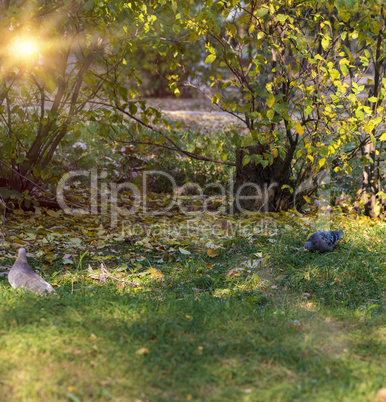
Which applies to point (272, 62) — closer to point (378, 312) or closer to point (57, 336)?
point (378, 312)

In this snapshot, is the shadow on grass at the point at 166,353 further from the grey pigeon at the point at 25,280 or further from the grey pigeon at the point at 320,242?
the grey pigeon at the point at 320,242

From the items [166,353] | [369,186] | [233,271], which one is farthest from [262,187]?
[166,353]

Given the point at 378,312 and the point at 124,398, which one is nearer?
the point at 124,398

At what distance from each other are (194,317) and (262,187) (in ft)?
9.45

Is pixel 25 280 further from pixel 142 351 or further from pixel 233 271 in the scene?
pixel 233 271

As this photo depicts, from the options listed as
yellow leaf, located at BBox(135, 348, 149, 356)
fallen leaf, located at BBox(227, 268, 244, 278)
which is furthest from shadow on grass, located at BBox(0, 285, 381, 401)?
fallen leaf, located at BBox(227, 268, 244, 278)

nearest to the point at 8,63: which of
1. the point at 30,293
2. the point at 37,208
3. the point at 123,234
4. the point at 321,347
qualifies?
the point at 37,208

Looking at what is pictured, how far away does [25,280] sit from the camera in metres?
2.92

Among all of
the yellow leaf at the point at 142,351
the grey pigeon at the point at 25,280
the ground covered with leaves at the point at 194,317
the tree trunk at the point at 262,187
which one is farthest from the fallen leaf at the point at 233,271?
the tree trunk at the point at 262,187

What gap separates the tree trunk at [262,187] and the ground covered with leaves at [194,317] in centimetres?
72

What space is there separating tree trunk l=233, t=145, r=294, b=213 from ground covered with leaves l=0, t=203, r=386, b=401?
0.72 metres

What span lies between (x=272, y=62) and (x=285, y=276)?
2.62 metres

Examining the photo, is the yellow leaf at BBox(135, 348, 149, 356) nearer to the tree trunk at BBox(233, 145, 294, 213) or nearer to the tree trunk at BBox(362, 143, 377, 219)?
the tree trunk at BBox(233, 145, 294, 213)

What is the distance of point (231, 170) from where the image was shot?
648 centimetres
